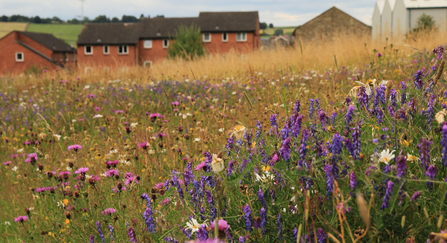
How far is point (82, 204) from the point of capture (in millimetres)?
2736

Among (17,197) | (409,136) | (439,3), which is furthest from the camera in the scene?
(439,3)

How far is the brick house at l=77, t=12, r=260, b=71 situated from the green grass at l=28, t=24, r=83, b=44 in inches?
2712

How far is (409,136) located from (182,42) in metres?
37.9

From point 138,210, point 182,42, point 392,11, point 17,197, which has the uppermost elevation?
point 392,11

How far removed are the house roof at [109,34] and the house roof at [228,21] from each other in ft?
31.1

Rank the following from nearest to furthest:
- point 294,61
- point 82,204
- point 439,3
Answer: point 82,204 → point 294,61 → point 439,3

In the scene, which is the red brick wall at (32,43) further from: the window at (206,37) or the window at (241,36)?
the window at (241,36)

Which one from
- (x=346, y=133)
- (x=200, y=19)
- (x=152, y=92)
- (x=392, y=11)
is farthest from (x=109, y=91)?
(x=200, y=19)

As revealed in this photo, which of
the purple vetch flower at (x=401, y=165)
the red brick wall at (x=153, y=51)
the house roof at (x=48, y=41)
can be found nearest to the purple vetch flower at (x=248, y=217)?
the purple vetch flower at (x=401, y=165)

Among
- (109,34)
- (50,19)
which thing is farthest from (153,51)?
(50,19)

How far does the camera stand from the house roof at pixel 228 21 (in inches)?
1810

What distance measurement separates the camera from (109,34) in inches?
1857

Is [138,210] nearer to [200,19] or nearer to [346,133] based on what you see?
[346,133]

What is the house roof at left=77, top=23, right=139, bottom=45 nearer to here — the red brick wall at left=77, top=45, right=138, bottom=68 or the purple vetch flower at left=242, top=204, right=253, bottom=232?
the red brick wall at left=77, top=45, right=138, bottom=68
